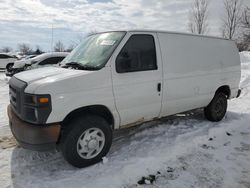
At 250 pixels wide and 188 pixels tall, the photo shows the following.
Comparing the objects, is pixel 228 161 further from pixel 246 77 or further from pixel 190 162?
pixel 246 77

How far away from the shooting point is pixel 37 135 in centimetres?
Result: 321

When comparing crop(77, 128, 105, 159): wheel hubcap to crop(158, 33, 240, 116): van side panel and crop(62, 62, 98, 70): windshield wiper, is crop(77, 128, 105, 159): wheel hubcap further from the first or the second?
crop(158, 33, 240, 116): van side panel

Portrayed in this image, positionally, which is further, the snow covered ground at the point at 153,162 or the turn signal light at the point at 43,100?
the snow covered ground at the point at 153,162

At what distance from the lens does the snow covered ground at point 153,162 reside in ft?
10.9

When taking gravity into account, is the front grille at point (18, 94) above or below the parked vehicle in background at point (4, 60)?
below

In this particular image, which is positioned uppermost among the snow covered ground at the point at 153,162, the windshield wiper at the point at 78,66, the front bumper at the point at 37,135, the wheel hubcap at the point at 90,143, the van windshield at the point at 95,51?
the van windshield at the point at 95,51

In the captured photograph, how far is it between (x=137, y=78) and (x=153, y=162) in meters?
1.43

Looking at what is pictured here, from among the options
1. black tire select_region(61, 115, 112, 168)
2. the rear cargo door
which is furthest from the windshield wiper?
black tire select_region(61, 115, 112, 168)

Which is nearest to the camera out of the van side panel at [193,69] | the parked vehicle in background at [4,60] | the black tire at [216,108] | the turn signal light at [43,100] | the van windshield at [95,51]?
the turn signal light at [43,100]

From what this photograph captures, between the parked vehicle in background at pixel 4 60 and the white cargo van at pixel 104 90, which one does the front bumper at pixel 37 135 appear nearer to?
the white cargo van at pixel 104 90

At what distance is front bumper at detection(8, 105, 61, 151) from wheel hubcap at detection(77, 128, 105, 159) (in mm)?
411

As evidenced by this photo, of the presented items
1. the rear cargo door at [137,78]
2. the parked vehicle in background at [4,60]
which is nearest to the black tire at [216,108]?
the rear cargo door at [137,78]

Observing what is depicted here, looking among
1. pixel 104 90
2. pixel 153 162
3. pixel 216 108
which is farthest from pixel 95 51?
pixel 216 108

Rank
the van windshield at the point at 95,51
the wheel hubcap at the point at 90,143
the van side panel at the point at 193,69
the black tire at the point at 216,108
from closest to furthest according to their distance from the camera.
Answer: the wheel hubcap at the point at 90,143 < the van windshield at the point at 95,51 < the van side panel at the point at 193,69 < the black tire at the point at 216,108
